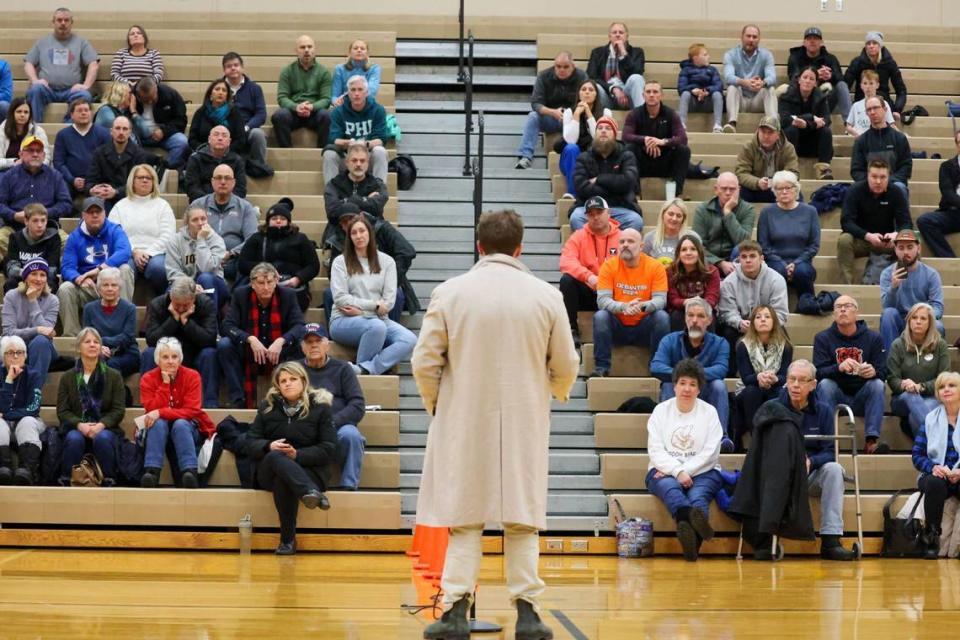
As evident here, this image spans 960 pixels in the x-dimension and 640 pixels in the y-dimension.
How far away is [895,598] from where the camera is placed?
7941 millimetres

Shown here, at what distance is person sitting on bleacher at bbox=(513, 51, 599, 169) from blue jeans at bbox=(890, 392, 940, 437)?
4.58 meters

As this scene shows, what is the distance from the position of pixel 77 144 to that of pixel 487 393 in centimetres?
833

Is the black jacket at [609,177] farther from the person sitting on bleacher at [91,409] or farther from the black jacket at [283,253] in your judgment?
the person sitting on bleacher at [91,409]

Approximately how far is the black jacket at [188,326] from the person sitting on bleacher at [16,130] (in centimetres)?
285

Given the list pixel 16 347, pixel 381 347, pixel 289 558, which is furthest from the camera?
pixel 381 347

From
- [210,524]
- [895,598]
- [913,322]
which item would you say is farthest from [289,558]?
[913,322]

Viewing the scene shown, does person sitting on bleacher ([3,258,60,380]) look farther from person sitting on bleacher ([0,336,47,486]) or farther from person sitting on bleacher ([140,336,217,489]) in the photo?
person sitting on bleacher ([140,336,217,489])

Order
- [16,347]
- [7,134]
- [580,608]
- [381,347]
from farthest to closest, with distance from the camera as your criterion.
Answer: [7,134] → [381,347] → [16,347] → [580,608]

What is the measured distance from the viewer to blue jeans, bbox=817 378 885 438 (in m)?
10.9

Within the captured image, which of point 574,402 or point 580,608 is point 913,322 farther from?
point 580,608

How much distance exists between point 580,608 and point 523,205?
676 centimetres

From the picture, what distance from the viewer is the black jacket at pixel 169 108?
14.2 metres

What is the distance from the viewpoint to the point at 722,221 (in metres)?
12.6

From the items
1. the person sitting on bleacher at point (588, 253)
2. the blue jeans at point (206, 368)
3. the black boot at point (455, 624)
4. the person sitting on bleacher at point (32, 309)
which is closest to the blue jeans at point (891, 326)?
the person sitting on bleacher at point (588, 253)
